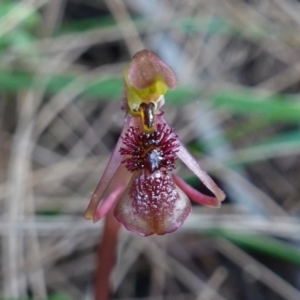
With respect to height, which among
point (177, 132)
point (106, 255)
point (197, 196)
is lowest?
point (106, 255)

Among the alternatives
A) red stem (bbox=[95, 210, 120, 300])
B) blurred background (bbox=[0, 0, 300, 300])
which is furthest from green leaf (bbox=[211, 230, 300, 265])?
red stem (bbox=[95, 210, 120, 300])

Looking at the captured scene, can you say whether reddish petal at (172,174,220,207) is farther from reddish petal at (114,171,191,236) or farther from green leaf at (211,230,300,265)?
green leaf at (211,230,300,265)

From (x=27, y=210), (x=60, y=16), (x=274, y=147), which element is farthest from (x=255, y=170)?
(x=60, y=16)

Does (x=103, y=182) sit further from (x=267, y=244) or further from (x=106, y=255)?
(x=267, y=244)

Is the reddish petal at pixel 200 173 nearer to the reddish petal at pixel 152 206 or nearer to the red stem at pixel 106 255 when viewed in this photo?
the reddish petal at pixel 152 206

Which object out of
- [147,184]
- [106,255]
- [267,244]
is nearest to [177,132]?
[267,244]

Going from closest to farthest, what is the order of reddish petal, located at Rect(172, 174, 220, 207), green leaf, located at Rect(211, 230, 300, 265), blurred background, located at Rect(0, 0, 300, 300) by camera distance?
reddish petal, located at Rect(172, 174, 220, 207) → green leaf, located at Rect(211, 230, 300, 265) → blurred background, located at Rect(0, 0, 300, 300)
